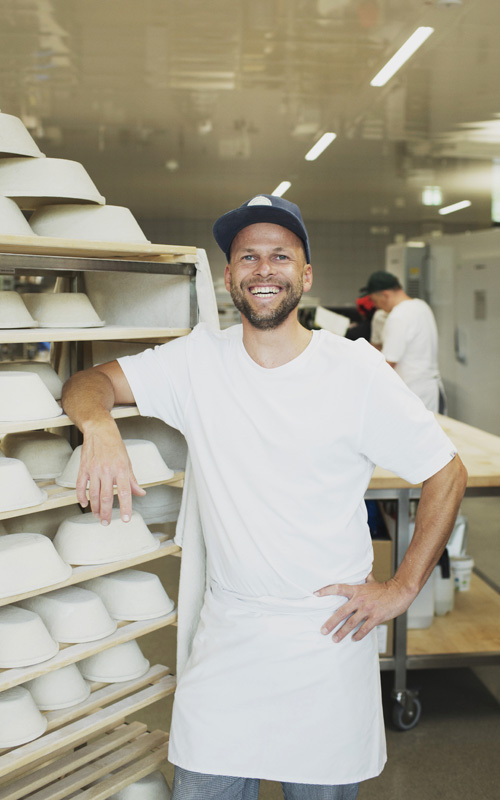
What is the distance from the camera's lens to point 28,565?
60.8 inches

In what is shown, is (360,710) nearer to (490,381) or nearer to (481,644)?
(481,644)

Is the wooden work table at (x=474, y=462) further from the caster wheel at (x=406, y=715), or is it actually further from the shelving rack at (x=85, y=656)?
the shelving rack at (x=85, y=656)

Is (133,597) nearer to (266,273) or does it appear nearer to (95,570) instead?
(95,570)

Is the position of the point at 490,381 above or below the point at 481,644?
above

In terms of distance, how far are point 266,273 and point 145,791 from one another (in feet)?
4.33

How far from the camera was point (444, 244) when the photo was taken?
7.76m

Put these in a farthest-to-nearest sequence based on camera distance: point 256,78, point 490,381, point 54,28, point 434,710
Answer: point 490,381, point 256,78, point 54,28, point 434,710

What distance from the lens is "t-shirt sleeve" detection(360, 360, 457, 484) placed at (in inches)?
61.6

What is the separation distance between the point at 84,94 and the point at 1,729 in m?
4.89

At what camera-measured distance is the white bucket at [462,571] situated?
11.2 feet

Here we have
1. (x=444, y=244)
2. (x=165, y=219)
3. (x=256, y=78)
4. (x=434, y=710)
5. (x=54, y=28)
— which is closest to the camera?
(x=434, y=710)

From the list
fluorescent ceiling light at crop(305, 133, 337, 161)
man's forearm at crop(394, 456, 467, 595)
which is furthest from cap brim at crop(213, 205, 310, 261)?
fluorescent ceiling light at crop(305, 133, 337, 161)

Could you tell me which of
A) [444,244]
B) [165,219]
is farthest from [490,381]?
[165,219]

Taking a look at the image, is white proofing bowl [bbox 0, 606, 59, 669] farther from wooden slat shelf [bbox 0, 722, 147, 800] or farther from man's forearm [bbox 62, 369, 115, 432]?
man's forearm [bbox 62, 369, 115, 432]
